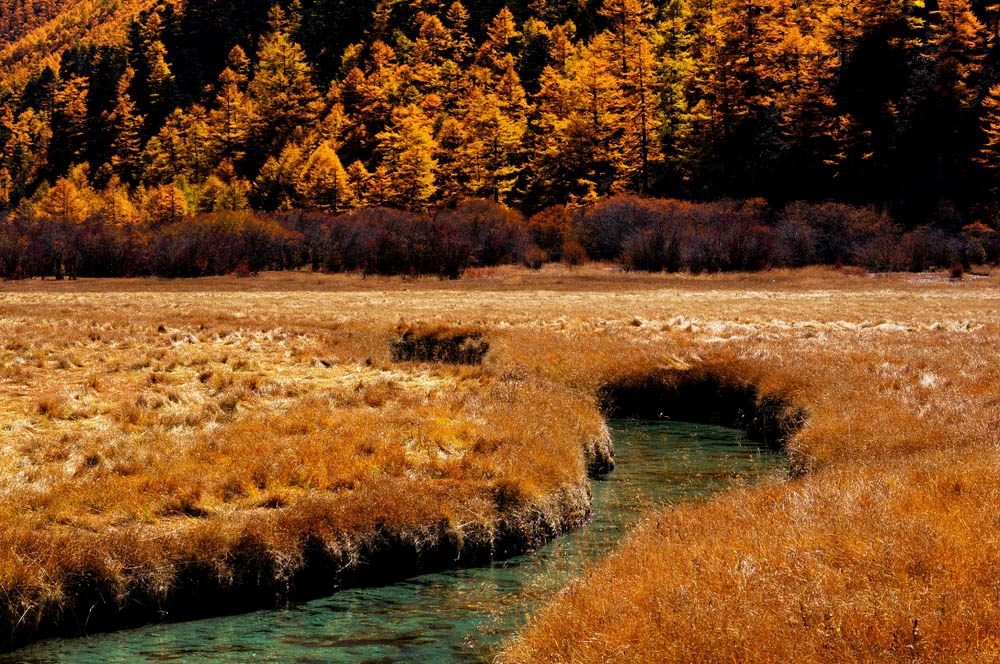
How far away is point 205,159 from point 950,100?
108683 millimetres

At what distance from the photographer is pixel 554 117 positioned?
98.2 meters

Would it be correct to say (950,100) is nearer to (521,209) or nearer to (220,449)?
(521,209)

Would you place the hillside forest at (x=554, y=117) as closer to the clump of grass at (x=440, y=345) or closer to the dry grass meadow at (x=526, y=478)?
the clump of grass at (x=440, y=345)

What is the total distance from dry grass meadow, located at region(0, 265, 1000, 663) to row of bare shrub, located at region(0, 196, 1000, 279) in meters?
36.9

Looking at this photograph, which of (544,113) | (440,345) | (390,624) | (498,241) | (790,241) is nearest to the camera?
(390,624)

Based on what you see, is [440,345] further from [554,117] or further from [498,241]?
[554,117]

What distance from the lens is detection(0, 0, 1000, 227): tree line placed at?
75.2 meters

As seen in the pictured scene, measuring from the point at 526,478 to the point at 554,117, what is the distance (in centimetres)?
9001

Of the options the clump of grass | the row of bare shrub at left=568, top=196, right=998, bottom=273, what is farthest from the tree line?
the clump of grass

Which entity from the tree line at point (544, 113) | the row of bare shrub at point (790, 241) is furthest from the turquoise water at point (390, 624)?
the tree line at point (544, 113)

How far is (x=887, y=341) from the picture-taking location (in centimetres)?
2558

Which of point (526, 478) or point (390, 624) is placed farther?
point (526, 478)

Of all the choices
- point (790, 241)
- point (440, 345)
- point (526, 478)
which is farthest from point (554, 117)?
point (526, 478)

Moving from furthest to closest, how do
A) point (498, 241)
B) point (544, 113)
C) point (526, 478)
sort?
point (544, 113), point (498, 241), point (526, 478)
